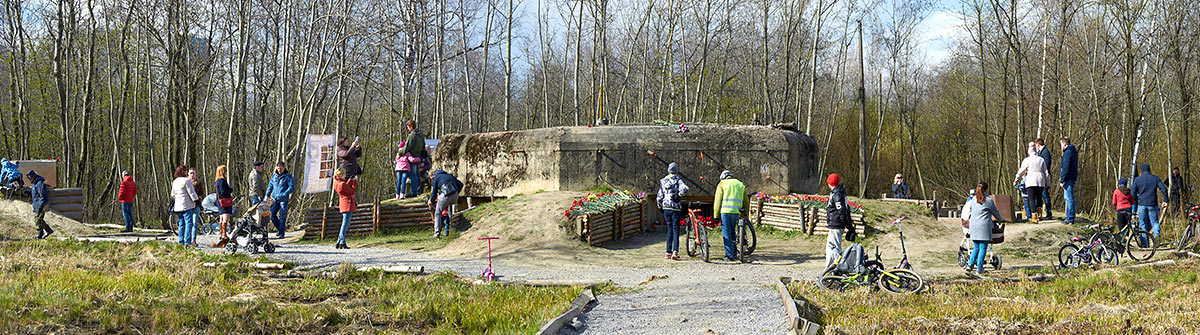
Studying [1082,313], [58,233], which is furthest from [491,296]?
[58,233]

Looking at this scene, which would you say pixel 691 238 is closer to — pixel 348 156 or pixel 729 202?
pixel 729 202

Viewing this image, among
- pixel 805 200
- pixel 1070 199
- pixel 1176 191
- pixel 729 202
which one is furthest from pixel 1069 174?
pixel 729 202

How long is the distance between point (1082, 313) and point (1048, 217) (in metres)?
9.03

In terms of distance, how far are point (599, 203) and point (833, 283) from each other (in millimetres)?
6413

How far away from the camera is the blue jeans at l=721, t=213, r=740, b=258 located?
11656 millimetres

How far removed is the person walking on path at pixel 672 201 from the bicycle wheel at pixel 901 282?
13.4ft

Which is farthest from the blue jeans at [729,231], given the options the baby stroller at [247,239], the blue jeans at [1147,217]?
the blue jeans at [1147,217]

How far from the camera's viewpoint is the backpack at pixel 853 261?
862 centimetres

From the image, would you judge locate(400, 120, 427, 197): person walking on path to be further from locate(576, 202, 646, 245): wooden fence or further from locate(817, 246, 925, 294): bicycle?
locate(817, 246, 925, 294): bicycle

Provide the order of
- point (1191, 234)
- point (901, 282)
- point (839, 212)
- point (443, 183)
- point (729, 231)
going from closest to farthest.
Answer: point (901, 282) < point (839, 212) < point (729, 231) < point (1191, 234) < point (443, 183)

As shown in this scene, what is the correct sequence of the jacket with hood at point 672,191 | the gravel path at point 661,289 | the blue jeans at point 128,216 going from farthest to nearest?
the blue jeans at point 128,216
the jacket with hood at point 672,191
the gravel path at point 661,289

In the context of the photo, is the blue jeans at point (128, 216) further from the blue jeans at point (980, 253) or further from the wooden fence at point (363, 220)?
the blue jeans at point (980, 253)

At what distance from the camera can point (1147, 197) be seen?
13.2 meters

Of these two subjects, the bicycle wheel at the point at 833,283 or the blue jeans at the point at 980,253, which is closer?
the bicycle wheel at the point at 833,283
